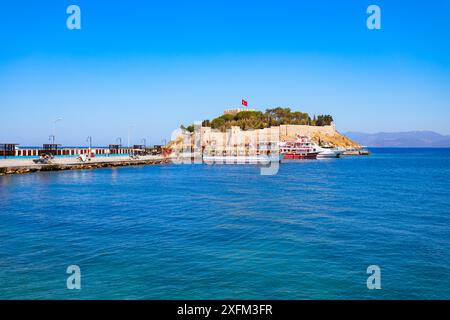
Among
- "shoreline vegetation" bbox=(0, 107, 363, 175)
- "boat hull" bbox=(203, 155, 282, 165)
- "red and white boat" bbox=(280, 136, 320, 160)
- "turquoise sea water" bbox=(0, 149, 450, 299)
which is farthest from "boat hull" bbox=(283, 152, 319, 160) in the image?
"turquoise sea water" bbox=(0, 149, 450, 299)

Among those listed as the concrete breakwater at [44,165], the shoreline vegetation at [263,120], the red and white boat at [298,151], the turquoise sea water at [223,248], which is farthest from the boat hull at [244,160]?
the turquoise sea water at [223,248]

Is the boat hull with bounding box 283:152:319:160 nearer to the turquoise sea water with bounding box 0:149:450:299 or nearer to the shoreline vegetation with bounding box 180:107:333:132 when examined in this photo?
the shoreline vegetation with bounding box 180:107:333:132

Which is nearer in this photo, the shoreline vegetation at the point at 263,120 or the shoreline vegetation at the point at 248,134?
the shoreline vegetation at the point at 248,134

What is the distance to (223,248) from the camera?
52.5 ft

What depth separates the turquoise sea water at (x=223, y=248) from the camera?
38.2 feet

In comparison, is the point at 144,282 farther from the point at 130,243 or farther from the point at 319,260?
the point at 319,260

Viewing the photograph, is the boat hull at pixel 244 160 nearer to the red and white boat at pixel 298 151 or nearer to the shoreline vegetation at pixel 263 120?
the red and white boat at pixel 298 151

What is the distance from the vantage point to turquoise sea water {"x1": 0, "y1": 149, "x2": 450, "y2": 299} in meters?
11.6

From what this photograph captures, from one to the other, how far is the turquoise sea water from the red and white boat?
85.3m

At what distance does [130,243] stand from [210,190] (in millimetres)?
21455

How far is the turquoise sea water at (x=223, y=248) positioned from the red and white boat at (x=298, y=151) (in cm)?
8527

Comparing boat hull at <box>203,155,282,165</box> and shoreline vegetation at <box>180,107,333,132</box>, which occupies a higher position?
shoreline vegetation at <box>180,107,333,132</box>

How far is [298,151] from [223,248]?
342 ft
